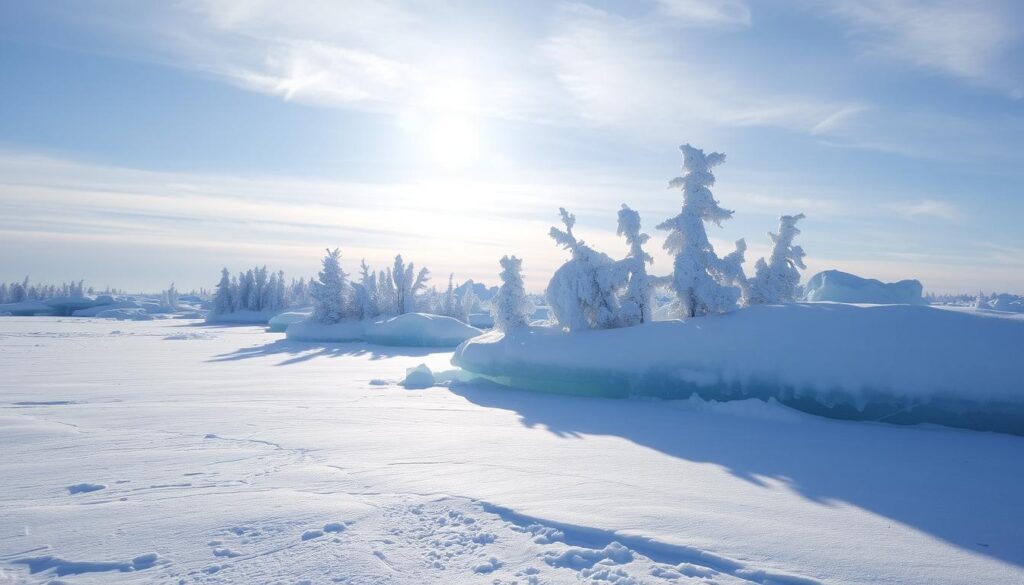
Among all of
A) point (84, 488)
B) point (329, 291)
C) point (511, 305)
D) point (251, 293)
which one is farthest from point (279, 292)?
point (84, 488)

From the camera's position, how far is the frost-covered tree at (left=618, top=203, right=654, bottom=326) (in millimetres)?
18703

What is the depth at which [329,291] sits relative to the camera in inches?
1875

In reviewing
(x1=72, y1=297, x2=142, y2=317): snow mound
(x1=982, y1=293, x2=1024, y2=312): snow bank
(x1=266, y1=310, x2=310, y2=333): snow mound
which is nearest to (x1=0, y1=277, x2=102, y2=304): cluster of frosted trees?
(x1=72, y1=297, x2=142, y2=317): snow mound

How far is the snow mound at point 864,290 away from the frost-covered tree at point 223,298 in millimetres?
77862

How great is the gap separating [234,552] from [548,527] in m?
2.91

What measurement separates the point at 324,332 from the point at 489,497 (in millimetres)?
43456

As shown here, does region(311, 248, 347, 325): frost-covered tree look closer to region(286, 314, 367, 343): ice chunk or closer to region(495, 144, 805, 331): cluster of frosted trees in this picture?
region(286, 314, 367, 343): ice chunk

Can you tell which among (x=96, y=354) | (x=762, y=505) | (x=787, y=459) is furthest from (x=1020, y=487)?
(x=96, y=354)

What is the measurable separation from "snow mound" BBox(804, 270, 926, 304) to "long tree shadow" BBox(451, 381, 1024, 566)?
17733 mm

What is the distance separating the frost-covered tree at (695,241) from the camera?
56.4 feet

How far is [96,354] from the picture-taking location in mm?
25812

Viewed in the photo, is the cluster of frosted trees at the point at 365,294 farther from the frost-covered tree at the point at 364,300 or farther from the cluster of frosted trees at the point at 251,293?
the cluster of frosted trees at the point at 251,293

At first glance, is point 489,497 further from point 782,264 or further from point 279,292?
point 279,292

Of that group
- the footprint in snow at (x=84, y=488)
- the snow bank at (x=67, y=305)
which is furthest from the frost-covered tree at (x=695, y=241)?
the snow bank at (x=67, y=305)
